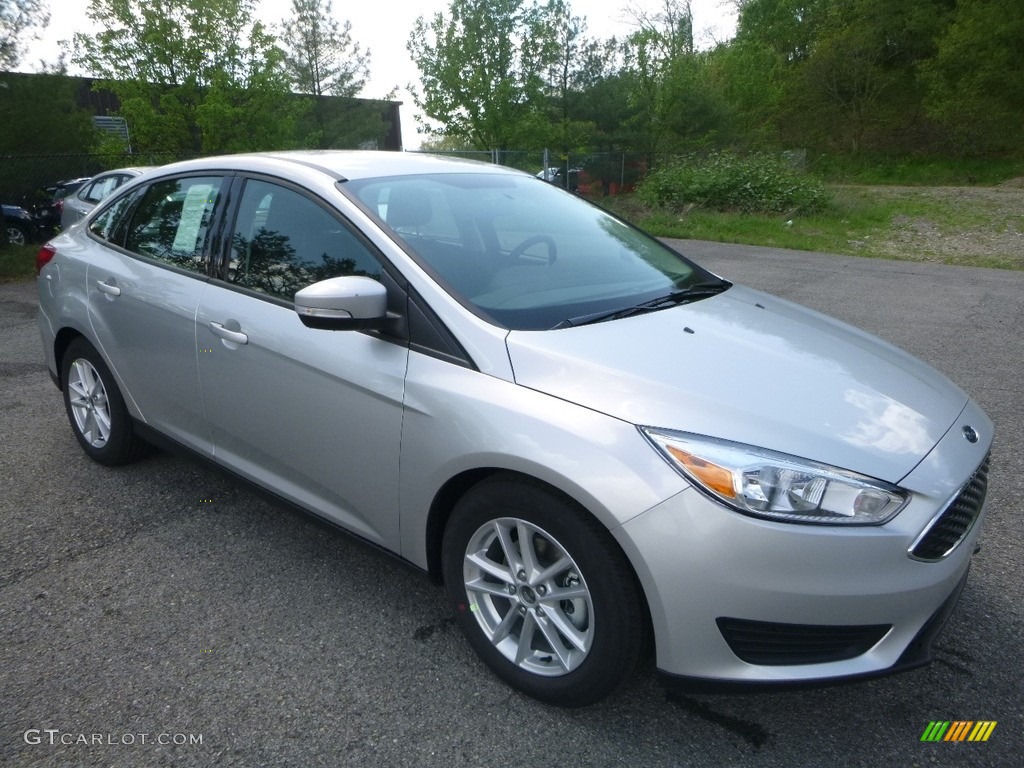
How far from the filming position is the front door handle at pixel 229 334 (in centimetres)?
315

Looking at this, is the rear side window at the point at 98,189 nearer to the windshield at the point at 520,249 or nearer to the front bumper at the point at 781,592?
the windshield at the point at 520,249

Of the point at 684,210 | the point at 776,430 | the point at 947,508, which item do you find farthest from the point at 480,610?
the point at 684,210

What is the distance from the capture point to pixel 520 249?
10.5 feet

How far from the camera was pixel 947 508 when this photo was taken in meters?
2.24

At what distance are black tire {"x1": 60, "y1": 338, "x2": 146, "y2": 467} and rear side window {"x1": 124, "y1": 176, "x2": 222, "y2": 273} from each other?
0.65 meters

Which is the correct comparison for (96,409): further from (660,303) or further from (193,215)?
(660,303)

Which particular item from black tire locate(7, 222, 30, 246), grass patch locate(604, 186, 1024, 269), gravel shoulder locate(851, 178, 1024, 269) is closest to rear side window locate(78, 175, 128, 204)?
black tire locate(7, 222, 30, 246)

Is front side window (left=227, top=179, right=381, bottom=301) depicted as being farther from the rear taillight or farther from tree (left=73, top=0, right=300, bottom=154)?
tree (left=73, top=0, right=300, bottom=154)

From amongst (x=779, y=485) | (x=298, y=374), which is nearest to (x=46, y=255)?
(x=298, y=374)

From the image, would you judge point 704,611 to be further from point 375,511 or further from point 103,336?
point 103,336

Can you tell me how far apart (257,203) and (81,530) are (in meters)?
1.66

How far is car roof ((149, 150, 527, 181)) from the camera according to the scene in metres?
3.29

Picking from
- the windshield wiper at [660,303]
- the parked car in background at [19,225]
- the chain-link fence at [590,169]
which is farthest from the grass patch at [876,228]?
the windshield wiper at [660,303]

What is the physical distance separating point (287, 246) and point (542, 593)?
5.50 feet
